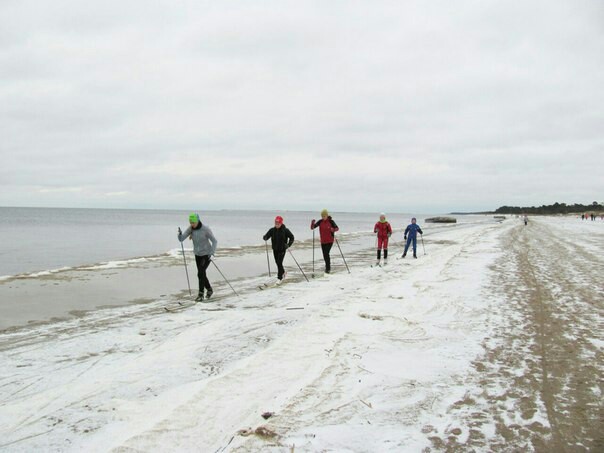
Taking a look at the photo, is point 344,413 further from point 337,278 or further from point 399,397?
point 337,278

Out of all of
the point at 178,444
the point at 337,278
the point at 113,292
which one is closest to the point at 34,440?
the point at 178,444

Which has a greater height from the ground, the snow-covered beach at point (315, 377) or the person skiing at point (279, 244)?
the person skiing at point (279, 244)

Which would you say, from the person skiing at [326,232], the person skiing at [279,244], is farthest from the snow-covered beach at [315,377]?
the person skiing at [326,232]

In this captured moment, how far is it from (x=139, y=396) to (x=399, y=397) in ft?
9.12

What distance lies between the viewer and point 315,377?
4.82m

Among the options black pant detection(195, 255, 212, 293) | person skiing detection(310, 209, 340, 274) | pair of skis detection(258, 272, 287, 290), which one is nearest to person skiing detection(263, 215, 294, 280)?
pair of skis detection(258, 272, 287, 290)

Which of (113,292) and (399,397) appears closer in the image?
(399,397)

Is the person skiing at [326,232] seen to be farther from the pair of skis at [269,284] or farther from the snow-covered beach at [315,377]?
the snow-covered beach at [315,377]

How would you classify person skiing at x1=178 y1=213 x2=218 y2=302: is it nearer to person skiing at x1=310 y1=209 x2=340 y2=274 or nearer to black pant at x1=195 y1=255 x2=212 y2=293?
black pant at x1=195 y1=255 x2=212 y2=293

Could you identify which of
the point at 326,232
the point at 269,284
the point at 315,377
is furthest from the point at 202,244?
the point at 315,377

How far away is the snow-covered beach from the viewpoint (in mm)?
3611

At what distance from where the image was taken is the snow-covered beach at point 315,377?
3611 millimetres

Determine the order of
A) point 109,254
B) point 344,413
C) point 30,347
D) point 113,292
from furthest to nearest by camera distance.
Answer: point 109,254 < point 113,292 < point 30,347 < point 344,413

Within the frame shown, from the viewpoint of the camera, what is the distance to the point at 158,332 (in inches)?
280
